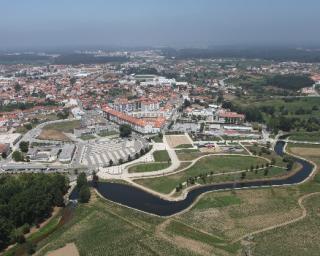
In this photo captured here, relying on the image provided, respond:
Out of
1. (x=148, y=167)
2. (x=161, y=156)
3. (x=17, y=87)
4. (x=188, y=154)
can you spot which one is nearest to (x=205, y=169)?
(x=188, y=154)

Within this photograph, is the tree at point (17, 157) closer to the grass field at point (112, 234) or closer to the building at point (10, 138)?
the building at point (10, 138)

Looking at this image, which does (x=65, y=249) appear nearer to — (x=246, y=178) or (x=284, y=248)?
(x=284, y=248)

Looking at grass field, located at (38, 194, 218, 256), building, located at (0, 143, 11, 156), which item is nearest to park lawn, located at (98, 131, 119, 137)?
building, located at (0, 143, 11, 156)

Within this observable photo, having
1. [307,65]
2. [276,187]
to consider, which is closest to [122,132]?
[276,187]

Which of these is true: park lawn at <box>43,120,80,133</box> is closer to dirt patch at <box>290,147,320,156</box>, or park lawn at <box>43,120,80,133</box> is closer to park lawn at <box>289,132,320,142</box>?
dirt patch at <box>290,147,320,156</box>

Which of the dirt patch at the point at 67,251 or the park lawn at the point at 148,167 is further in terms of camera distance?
the park lawn at the point at 148,167

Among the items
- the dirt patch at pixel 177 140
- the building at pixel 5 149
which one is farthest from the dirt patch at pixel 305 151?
the building at pixel 5 149

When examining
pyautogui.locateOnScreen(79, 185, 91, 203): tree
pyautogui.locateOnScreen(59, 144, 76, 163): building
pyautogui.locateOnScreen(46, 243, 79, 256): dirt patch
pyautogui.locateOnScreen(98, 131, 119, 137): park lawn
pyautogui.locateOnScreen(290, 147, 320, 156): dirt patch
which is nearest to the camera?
pyautogui.locateOnScreen(46, 243, 79, 256): dirt patch
